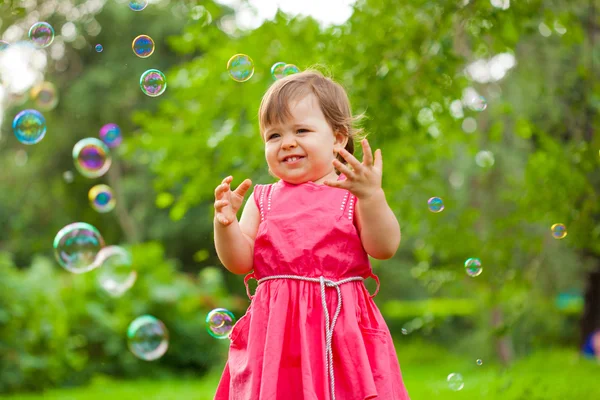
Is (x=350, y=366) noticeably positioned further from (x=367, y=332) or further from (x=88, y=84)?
(x=88, y=84)

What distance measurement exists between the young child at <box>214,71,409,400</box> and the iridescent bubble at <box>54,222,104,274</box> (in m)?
2.18

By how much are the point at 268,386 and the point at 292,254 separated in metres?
0.41

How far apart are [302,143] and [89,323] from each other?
775 centimetres

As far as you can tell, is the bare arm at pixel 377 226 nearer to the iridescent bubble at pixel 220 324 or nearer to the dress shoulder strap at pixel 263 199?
the dress shoulder strap at pixel 263 199

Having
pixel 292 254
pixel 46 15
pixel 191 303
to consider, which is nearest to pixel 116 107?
pixel 46 15

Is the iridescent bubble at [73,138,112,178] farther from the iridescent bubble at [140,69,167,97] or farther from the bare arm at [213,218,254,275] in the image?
the bare arm at [213,218,254,275]

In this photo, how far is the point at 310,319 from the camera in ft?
7.39

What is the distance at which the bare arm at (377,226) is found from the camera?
217cm

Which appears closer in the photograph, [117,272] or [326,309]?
[326,309]

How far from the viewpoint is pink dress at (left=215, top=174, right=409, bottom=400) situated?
218 cm

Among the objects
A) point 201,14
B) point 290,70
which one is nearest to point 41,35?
point 201,14

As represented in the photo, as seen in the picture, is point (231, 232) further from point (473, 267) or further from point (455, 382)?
point (455, 382)

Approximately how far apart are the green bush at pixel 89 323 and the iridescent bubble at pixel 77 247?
3385 mm

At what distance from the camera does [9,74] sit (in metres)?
14.5
